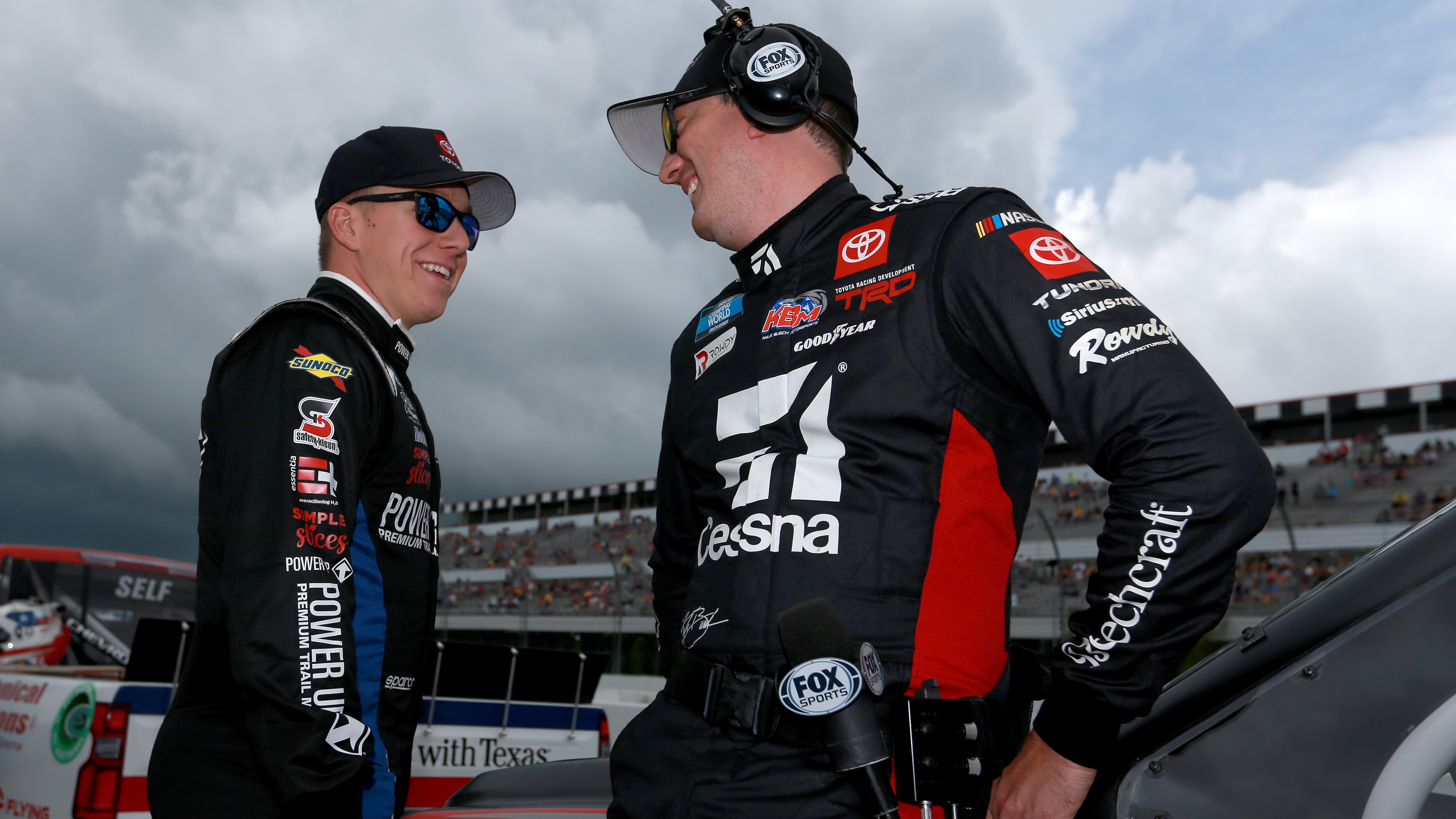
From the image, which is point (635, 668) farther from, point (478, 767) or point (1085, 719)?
point (1085, 719)

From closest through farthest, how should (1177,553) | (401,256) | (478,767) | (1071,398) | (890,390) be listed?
(1177,553), (1071,398), (890,390), (401,256), (478,767)

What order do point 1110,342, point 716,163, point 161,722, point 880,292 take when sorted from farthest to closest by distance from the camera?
point 161,722, point 716,163, point 880,292, point 1110,342

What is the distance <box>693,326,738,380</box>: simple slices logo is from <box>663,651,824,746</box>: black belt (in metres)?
0.53

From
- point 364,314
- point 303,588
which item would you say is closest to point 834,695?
point 303,588

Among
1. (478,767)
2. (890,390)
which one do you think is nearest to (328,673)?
(890,390)

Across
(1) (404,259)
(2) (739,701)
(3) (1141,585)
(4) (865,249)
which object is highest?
(1) (404,259)

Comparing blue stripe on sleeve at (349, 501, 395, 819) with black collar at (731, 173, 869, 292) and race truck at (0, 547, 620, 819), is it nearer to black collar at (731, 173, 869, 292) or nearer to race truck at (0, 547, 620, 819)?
race truck at (0, 547, 620, 819)

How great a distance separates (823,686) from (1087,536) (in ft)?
100

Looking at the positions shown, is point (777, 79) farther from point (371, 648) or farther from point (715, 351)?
point (371, 648)

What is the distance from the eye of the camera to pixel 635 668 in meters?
23.0

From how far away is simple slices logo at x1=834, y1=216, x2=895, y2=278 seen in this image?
1.57 metres

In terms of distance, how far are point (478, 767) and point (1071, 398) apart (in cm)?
349

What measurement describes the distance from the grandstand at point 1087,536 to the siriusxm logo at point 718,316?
51.6 ft

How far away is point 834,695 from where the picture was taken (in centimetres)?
119
